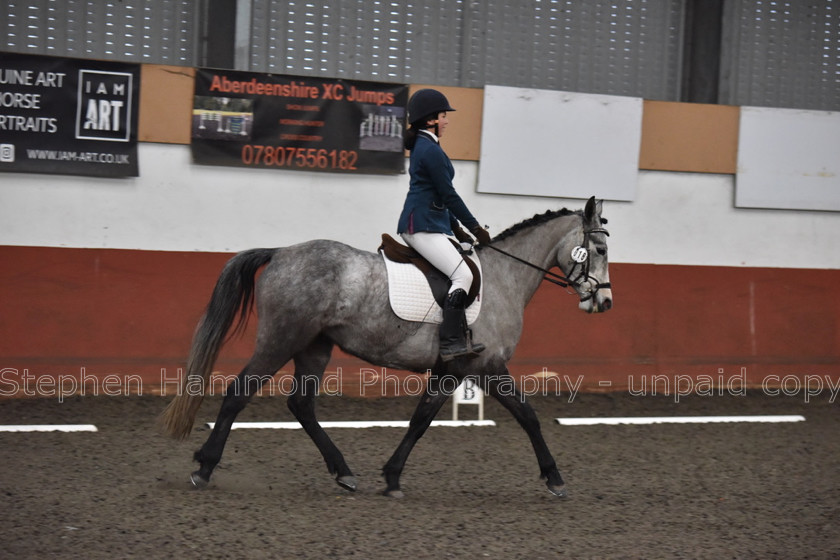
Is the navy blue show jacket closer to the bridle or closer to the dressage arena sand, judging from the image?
the bridle

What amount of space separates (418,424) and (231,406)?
3.89ft

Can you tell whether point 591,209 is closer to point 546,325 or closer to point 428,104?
point 428,104

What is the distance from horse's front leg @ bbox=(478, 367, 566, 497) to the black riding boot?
28 centimetres

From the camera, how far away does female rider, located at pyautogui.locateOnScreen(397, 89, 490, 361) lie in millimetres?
5887

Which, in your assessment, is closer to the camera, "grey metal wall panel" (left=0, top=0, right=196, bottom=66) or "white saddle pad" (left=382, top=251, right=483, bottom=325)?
"white saddle pad" (left=382, top=251, right=483, bottom=325)

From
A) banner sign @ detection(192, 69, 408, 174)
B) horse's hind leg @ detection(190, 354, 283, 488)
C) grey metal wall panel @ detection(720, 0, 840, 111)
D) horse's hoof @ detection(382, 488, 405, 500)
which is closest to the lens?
horse's hind leg @ detection(190, 354, 283, 488)

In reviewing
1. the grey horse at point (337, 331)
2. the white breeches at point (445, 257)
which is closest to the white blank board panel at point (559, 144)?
the grey horse at point (337, 331)

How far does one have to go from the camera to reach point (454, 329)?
5906 mm

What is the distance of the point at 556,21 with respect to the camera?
10.7m

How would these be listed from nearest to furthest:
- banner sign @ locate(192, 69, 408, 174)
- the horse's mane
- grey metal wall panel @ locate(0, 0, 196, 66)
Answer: the horse's mane < banner sign @ locate(192, 69, 408, 174) < grey metal wall panel @ locate(0, 0, 196, 66)

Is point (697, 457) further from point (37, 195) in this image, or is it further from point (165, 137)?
point (37, 195)

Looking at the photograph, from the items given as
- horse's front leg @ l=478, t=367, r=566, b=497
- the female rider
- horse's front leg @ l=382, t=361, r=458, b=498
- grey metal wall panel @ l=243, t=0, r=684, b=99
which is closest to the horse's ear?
the female rider

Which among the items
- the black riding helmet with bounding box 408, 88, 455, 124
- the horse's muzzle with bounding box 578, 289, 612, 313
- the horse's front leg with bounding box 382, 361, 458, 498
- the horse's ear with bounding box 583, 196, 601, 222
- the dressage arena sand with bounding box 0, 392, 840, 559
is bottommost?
the dressage arena sand with bounding box 0, 392, 840, 559

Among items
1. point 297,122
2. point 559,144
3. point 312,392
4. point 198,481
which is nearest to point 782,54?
point 559,144
